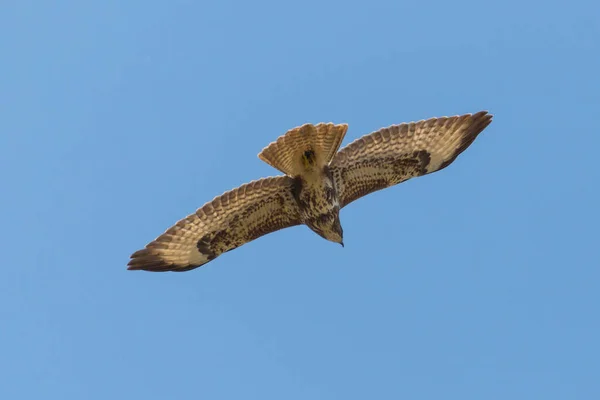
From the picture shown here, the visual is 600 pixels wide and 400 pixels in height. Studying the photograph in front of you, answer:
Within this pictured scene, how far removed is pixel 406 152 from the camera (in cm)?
1255

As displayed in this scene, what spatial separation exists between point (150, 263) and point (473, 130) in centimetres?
507

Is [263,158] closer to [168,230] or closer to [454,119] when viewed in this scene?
[168,230]

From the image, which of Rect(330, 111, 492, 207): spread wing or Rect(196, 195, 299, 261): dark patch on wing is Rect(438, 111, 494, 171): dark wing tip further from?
Rect(196, 195, 299, 261): dark patch on wing

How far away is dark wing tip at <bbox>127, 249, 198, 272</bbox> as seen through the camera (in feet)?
40.7

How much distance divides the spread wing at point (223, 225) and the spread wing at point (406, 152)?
2.93ft

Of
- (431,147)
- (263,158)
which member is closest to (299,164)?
(263,158)

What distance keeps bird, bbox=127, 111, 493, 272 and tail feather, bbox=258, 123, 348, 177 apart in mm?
30

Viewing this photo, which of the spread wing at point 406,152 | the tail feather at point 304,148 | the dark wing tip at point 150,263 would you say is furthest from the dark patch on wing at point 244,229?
the spread wing at point 406,152

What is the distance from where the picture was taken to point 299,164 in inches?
464

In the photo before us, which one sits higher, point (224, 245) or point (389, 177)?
point (389, 177)

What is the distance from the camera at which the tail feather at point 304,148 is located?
11281 millimetres

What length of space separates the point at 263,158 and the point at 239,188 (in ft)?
2.65

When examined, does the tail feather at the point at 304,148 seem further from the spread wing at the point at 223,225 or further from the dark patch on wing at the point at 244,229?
the dark patch on wing at the point at 244,229

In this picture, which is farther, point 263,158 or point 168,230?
point 168,230
